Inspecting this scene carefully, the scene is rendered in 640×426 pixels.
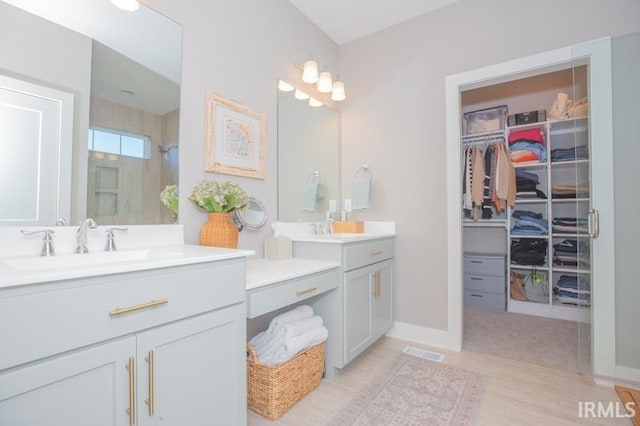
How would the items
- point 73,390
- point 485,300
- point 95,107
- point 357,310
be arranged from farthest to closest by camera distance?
1. point 485,300
2. point 357,310
3. point 95,107
4. point 73,390

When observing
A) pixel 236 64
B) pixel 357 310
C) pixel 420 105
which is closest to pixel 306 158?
pixel 236 64

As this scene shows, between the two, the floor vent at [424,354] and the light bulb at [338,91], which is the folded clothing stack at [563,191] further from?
the light bulb at [338,91]

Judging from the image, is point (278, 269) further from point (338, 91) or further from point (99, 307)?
point (338, 91)

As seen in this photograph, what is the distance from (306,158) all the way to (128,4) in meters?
1.41

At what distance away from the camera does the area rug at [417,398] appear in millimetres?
1491

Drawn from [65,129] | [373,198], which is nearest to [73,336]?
[65,129]

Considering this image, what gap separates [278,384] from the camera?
1.51 m

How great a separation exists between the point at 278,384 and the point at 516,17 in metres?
2.79

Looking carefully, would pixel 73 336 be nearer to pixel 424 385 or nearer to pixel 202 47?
pixel 202 47

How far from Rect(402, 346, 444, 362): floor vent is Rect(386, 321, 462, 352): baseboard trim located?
0.43 feet

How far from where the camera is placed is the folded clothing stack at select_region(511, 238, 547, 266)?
3.15m

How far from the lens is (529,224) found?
10.5 ft

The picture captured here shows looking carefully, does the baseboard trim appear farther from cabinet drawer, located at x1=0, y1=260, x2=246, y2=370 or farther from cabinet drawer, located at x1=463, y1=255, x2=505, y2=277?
cabinet drawer, located at x1=0, y1=260, x2=246, y2=370

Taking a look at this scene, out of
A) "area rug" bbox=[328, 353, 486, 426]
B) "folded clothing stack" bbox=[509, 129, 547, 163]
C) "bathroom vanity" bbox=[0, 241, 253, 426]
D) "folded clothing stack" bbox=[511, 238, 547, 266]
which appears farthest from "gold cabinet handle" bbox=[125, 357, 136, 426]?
"folded clothing stack" bbox=[509, 129, 547, 163]
